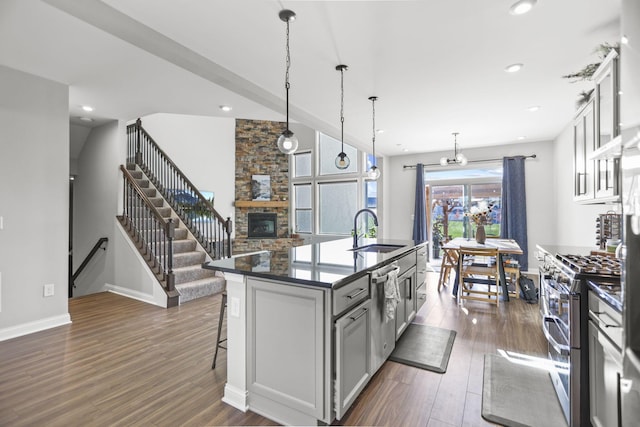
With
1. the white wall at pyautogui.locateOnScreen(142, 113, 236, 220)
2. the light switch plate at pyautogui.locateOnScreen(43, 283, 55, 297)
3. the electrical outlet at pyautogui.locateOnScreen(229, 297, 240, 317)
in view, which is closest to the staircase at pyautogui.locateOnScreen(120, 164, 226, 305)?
the light switch plate at pyautogui.locateOnScreen(43, 283, 55, 297)

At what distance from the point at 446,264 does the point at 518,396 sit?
3.17 m

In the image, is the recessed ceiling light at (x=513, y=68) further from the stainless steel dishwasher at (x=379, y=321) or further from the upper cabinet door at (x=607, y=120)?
the stainless steel dishwasher at (x=379, y=321)

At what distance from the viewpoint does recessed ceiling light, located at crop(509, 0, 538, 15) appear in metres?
2.02

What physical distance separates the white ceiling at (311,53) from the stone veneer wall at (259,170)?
161 inches

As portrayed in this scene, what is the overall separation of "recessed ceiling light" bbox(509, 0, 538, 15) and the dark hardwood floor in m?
2.74

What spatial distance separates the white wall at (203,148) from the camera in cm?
714

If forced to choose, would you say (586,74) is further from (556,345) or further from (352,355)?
(352,355)

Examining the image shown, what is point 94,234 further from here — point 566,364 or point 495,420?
point 566,364

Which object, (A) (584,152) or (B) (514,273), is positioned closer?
(A) (584,152)

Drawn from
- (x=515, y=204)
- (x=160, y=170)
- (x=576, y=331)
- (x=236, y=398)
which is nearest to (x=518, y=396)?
(x=576, y=331)

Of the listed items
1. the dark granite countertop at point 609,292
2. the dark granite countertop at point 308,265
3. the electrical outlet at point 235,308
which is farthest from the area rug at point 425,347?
the electrical outlet at point 235,308

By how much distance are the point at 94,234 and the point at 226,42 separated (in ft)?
14.2

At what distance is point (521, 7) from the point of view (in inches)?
81.4

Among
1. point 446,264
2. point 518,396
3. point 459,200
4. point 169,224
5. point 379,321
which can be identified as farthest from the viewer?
point 459,200
